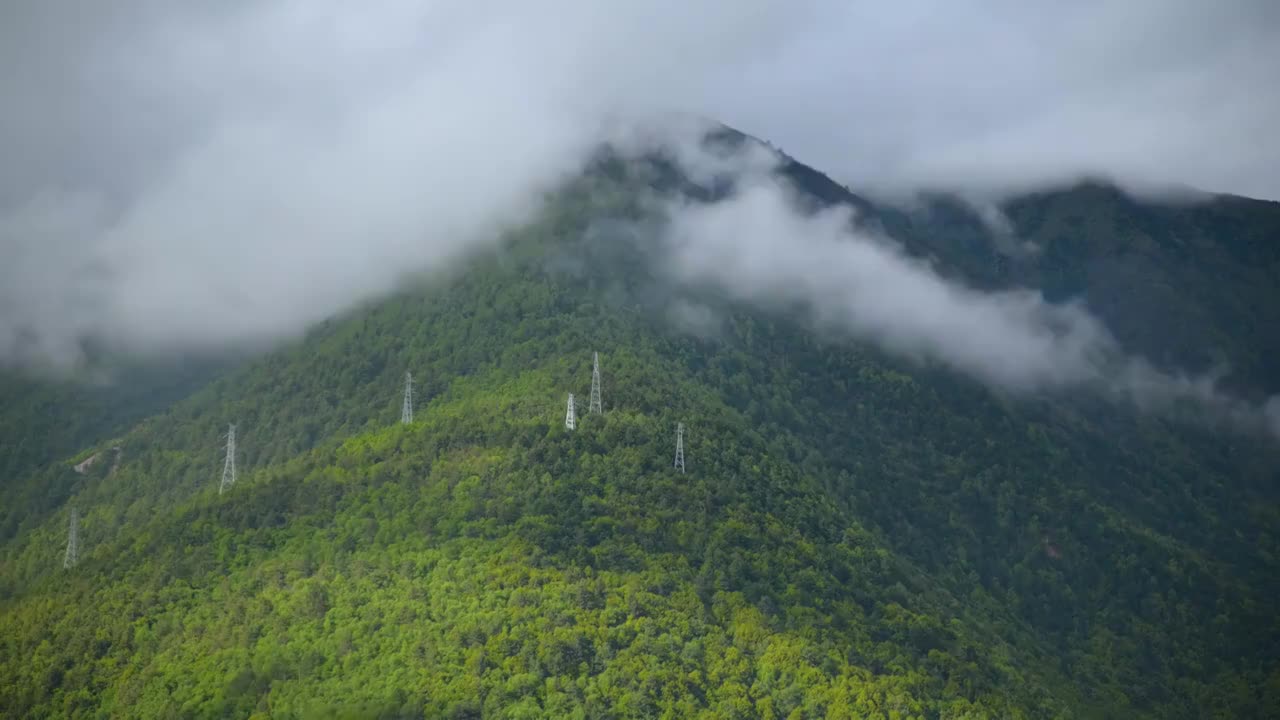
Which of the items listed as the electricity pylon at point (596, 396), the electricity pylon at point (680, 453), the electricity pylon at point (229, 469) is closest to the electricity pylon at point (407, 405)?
the electricity pylon at point (229, 469)

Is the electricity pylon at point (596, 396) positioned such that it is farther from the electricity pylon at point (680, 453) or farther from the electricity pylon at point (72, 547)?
the electricity pylon at point (72, 547)

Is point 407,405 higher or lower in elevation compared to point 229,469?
higher

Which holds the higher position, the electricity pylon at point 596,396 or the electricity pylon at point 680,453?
the electricity pylon at point 596,396

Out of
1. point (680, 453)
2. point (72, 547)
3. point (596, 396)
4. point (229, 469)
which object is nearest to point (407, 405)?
point (596, 396)

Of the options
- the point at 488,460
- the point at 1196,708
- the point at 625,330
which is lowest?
the point at 1196,708

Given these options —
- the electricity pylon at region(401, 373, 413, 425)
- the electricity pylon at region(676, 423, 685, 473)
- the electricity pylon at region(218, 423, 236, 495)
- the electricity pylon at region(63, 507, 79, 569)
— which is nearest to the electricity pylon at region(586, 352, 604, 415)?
the electricity pylon at region(676, 423, 685, 473)

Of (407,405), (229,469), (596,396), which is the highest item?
(596,396)

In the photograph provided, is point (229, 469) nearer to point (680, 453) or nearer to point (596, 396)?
point (596, 396)

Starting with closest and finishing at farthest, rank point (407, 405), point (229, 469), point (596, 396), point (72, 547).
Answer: point (596, 396) < point (407, 405) < point (72, 547) < point (229, 469)

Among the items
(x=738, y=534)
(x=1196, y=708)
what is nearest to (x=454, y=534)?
(x=738, y=534)

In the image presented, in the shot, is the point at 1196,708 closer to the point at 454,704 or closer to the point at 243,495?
the point at 454,704

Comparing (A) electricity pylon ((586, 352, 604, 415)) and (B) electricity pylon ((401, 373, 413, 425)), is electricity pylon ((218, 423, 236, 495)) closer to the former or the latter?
(B) electricity pylon ((401, 373, 413, 425))
